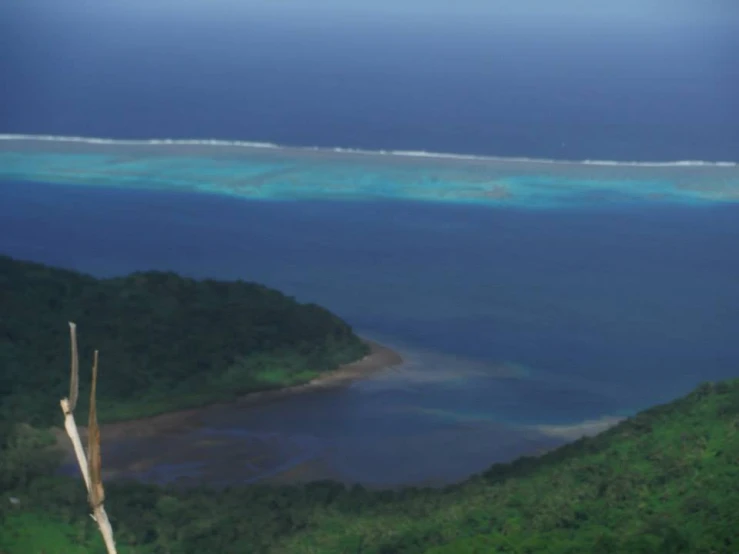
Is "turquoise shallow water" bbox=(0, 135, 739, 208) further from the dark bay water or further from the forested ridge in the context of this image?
the forested ridge

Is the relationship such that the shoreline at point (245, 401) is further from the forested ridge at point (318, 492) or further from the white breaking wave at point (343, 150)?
the white breaking wave at point (343, 150)

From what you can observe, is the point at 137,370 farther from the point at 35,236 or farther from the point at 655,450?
the point at 35,236

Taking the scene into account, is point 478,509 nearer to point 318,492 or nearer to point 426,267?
point 318,492

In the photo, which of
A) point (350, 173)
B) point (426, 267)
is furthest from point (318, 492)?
point (350, 173)

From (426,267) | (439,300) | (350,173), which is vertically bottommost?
(439,300)

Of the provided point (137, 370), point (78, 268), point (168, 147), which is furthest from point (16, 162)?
point (137, 370)

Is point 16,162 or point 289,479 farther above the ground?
point 16,162
